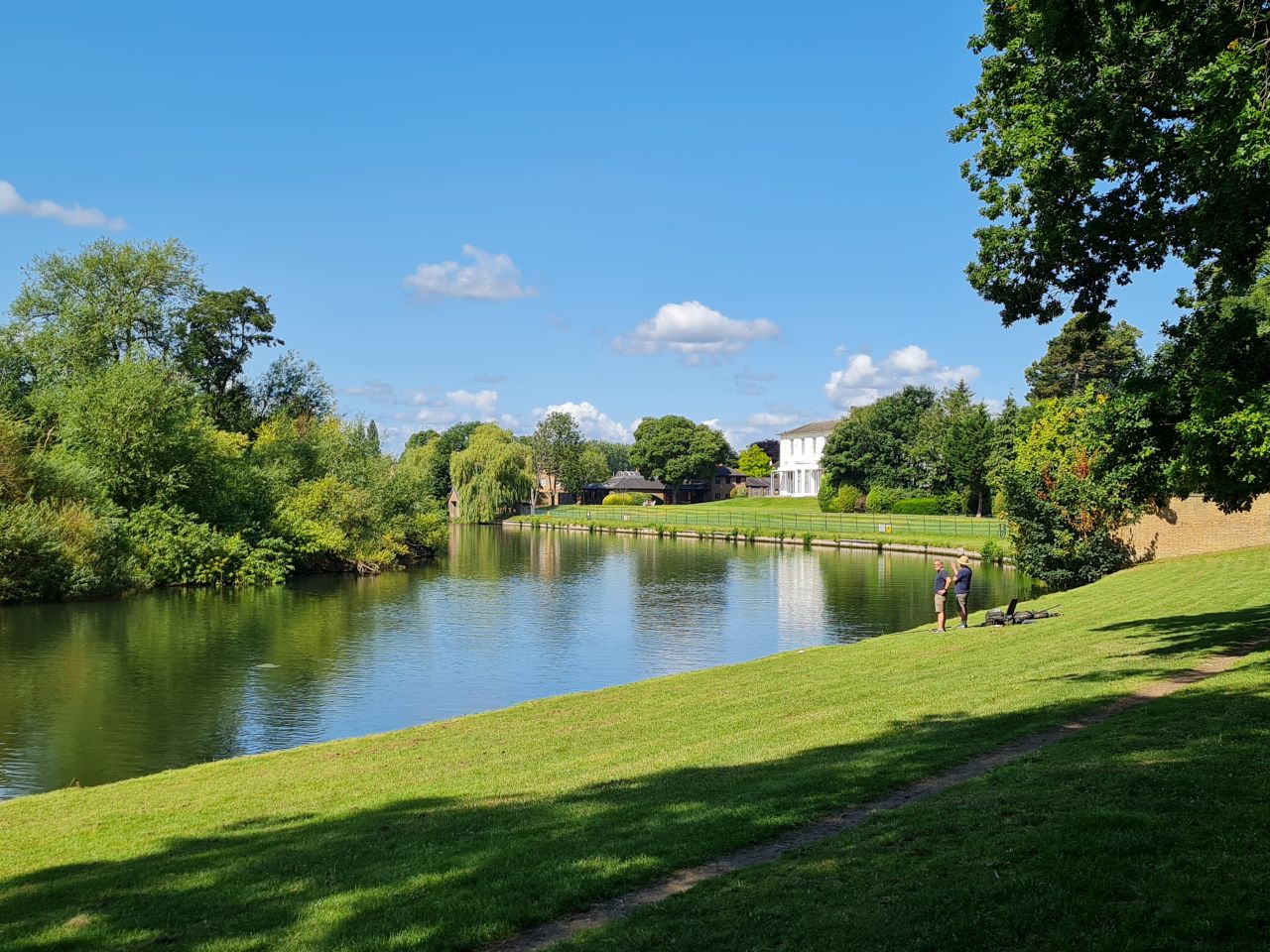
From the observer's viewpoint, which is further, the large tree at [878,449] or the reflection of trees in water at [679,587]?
the large tree at [878,449]

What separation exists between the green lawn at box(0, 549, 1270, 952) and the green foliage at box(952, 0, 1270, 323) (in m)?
5.63

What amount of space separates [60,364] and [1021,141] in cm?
5746

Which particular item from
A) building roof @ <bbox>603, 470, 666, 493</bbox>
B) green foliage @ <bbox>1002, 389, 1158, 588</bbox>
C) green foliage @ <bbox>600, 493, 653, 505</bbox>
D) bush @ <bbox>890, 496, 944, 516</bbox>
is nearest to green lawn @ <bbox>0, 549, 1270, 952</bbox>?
green foliage @ <bbox>1002, 389, 1158, 588</bbox>

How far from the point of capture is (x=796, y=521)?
91250 mm

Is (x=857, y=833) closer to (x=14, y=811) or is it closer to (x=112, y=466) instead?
(x=14, y=811)

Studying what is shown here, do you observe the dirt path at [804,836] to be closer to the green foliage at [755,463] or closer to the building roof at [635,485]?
the building roof at [635,485]

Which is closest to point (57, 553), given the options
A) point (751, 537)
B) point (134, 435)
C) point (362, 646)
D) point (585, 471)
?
point (134, 435)

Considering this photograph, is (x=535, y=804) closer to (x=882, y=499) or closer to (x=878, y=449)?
(x=882, y=499)

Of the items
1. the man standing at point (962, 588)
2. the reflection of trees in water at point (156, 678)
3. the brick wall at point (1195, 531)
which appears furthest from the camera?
the brick wall at point (1195, 531)

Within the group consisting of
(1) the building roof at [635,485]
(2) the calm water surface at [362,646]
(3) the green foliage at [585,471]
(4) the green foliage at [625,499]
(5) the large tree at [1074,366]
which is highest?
(5) the large tree at [1074,366]

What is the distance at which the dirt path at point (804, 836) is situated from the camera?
6.95 m

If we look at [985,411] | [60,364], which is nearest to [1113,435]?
[60,364]

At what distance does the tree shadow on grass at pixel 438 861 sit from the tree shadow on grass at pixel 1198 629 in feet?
18.3

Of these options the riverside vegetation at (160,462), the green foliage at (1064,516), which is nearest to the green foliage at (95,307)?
the riverside vegetation at (160,462)
